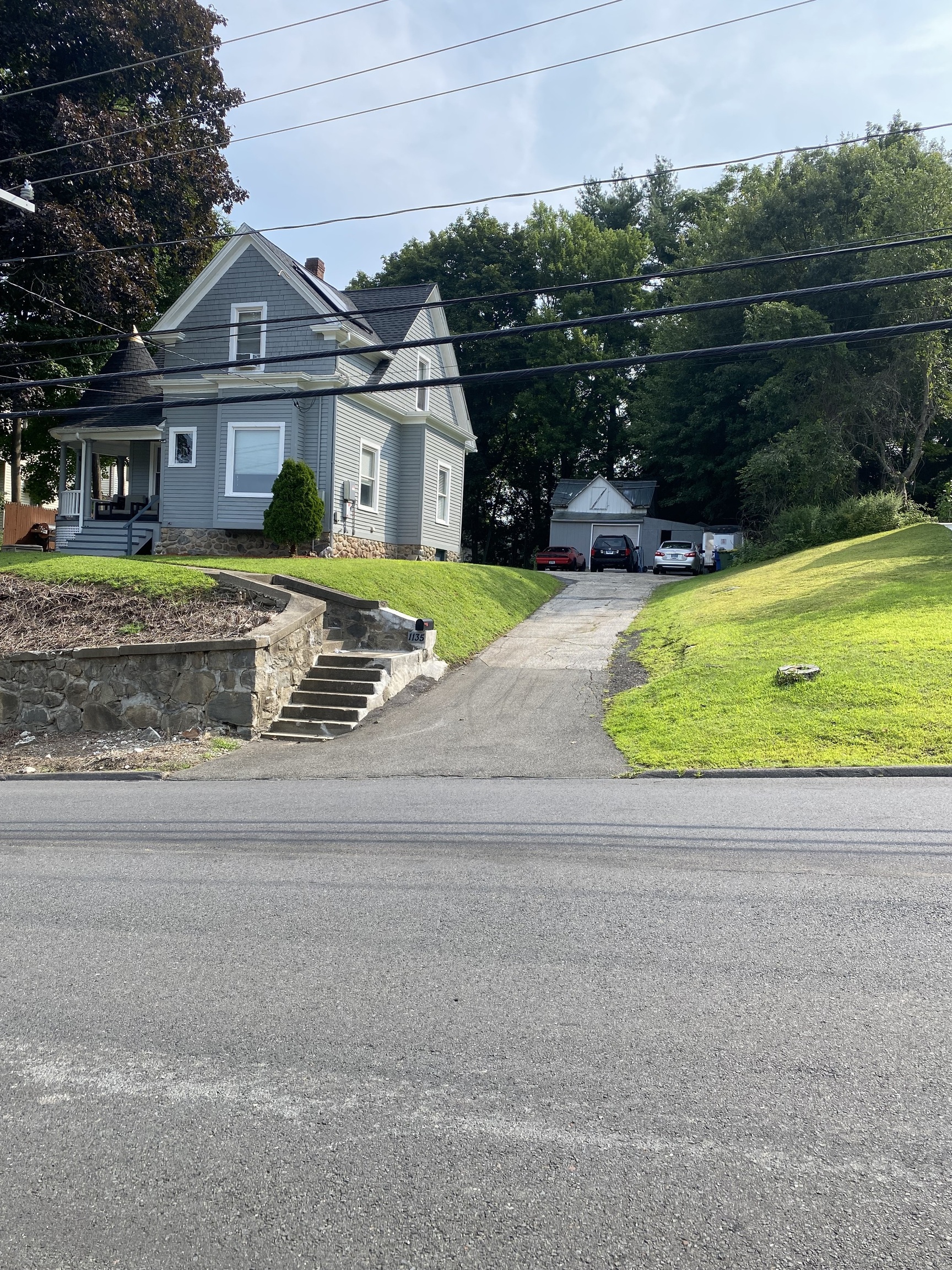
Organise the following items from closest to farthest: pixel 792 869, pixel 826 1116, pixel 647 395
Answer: pixel 826 1116 < pixel 792 869 < pixel 647 395

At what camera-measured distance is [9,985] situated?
4637mm

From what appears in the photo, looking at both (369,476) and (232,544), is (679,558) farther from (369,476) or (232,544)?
(232,544)

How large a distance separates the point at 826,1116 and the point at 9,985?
12.5ft

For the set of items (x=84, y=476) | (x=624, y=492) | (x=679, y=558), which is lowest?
(x=679, y=558)

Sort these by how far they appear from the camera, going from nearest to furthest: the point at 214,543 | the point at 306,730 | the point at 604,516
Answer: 1. the point at 306,730
2. the point at 214,543
3. the point at 604,516

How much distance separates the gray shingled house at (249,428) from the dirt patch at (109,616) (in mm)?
7984

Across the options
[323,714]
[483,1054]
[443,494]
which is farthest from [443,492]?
[483,1054]

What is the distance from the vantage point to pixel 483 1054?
3.85 metres

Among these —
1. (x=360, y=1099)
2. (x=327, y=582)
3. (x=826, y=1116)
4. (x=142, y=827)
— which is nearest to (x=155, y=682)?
(x=327, y=582)

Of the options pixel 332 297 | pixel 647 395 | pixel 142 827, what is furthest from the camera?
pixel 647 395

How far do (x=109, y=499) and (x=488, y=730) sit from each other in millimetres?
20597

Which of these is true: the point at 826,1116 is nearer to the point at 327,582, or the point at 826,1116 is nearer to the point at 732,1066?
the point at 732,1066

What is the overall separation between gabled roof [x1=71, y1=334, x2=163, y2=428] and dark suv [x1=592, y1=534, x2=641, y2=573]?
63.7ft

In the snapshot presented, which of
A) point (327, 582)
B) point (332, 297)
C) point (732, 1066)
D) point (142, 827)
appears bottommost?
point (142, 827)
